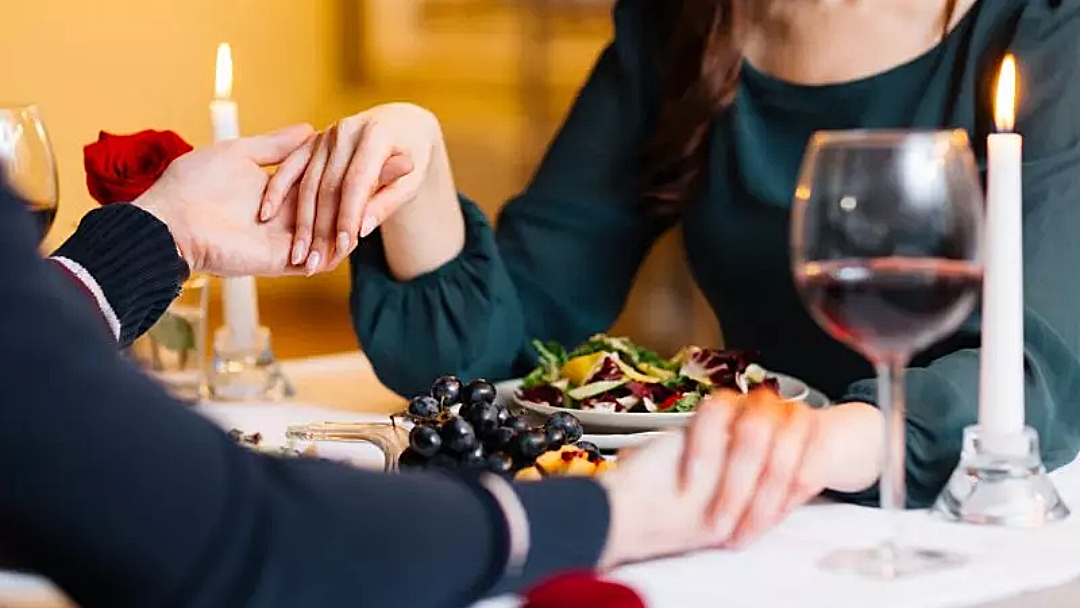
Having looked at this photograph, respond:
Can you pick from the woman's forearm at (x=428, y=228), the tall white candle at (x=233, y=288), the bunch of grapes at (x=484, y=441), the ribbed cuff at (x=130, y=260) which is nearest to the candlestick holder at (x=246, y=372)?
the tall white candle at (x=233, y=288)

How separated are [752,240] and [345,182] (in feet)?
1.57

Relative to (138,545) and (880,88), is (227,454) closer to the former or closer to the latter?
(138,545)

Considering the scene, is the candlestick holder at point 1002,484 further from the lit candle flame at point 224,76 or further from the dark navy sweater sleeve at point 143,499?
the lit candle flame at point 224,76

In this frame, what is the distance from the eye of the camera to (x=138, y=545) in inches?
25.0

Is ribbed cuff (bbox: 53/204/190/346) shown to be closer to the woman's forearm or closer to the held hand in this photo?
the held hand

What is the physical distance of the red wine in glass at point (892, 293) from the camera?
0.85 m

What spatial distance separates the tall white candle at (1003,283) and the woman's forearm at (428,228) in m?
0.68

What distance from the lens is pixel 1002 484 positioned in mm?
1051

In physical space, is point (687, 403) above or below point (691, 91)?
below

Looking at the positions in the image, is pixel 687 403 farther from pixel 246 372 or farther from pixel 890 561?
pixel 246 372

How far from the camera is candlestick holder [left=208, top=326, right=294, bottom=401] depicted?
1.53 m

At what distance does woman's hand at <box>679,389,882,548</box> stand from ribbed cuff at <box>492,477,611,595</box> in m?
0.11

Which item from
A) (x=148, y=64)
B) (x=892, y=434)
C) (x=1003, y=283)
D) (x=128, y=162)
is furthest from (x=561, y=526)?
(x=148, y=64)

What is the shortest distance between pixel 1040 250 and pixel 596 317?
0.65 metres
